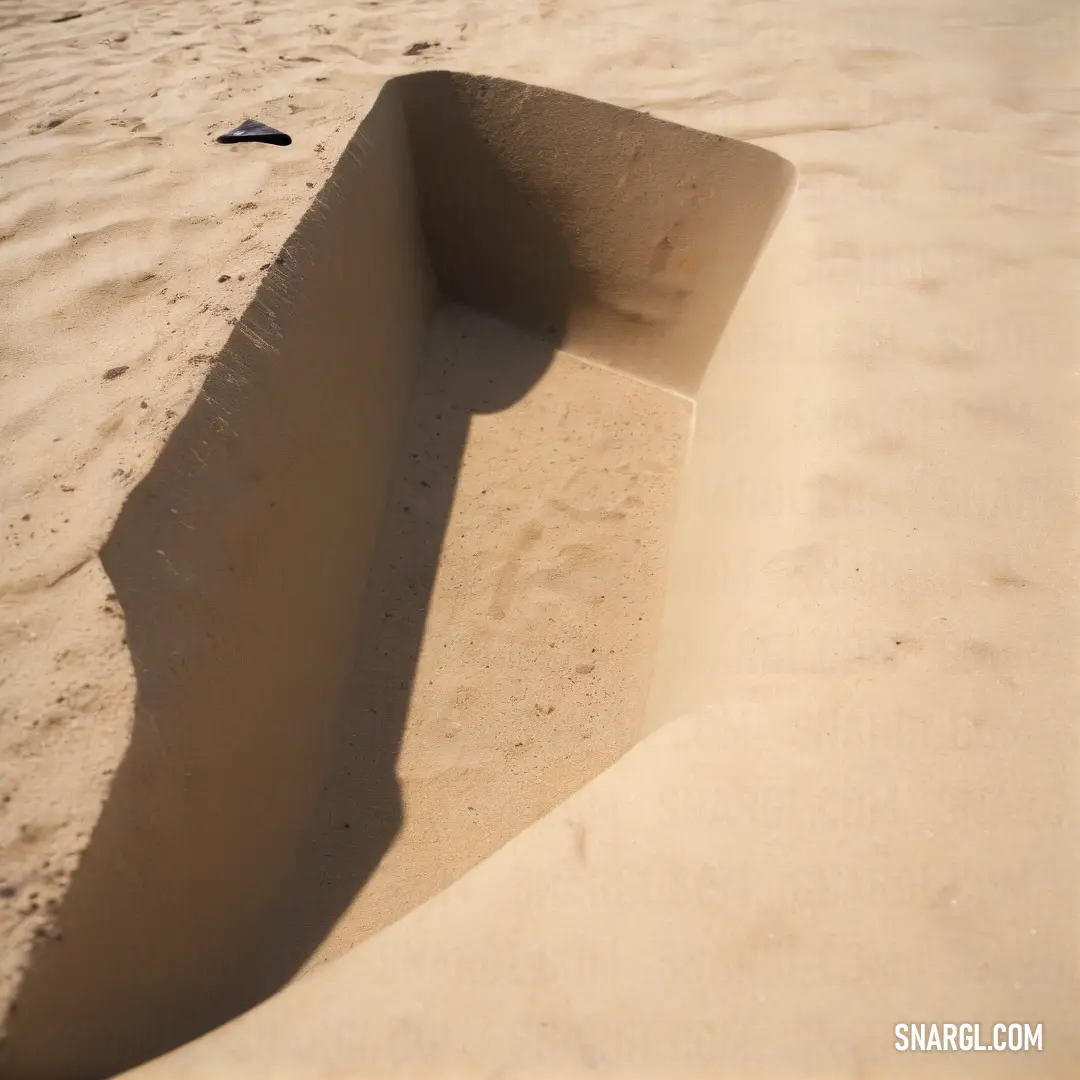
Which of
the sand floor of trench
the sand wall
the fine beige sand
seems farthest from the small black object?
the sand floor of trench

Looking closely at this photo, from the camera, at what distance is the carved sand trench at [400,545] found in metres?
1.57

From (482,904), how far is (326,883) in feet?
2.47

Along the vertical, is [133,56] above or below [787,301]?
above

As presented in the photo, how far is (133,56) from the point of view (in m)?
3.34

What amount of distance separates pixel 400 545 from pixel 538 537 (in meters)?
0.43

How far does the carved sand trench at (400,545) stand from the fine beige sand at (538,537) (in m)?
0.01

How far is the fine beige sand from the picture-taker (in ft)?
4.15

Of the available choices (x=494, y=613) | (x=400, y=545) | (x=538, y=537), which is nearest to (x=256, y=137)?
(x=400, y=545)

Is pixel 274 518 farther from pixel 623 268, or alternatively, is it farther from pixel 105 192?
pixel 623 268

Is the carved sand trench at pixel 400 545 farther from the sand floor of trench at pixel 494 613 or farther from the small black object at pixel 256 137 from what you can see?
the small black object at pixel 256 137

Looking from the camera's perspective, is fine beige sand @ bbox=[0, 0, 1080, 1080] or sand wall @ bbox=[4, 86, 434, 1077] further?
sand wall @ bbox=[4, 86, 434, 1077]

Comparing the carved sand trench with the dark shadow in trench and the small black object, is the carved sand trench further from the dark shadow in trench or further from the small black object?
the small black object

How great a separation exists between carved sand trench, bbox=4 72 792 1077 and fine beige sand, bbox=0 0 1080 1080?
12 mm

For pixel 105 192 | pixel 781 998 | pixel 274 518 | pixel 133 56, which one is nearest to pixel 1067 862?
pixel 781 998
